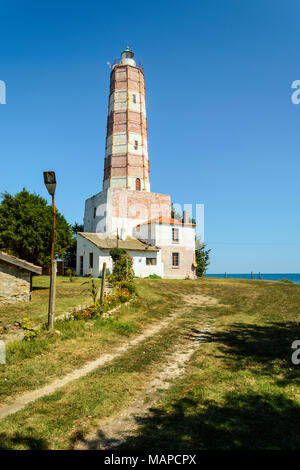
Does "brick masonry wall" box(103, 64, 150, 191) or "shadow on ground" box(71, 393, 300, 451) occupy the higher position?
"brick masonry wall" box(103, 64, 150, 191)

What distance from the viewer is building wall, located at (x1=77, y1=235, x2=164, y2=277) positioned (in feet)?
102

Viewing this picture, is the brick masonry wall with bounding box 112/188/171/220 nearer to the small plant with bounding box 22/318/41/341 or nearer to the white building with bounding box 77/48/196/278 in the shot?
the white building with bounding box 77/48/196/278

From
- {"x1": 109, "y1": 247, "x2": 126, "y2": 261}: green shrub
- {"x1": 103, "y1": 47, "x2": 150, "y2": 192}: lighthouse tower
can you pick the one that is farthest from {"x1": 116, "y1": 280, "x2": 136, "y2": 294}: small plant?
{"x1": 103, "y1": 47, "x2": 150, "y2": 192}: lighthouse tower

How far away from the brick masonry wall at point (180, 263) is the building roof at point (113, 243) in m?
1.88

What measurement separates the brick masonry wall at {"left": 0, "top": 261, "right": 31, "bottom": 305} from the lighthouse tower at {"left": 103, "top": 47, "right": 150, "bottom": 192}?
24.3 m

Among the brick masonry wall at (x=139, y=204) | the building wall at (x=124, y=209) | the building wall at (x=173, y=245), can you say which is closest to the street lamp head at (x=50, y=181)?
the building wall at (x=173, y=245)

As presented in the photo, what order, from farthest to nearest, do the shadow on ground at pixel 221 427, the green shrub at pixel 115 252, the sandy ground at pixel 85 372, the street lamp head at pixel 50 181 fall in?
the green shrub at pixel 115 252 < the street lamp head at pixel 50 181 < the sandy ground at pixel 85 372 < the shadow on ground at pixel 221 427

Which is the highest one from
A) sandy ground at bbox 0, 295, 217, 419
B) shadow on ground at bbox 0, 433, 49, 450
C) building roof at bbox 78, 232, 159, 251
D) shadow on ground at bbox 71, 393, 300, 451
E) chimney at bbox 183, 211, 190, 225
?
chimney at bbox 183, 211, 190, 225

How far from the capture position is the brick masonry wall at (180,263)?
35.2 meters

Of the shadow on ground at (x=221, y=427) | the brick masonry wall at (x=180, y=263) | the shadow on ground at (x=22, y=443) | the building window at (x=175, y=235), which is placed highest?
the building window at (x=175, y=235)

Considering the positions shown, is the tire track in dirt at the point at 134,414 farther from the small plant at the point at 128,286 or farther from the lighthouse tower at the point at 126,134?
the lighthouse tower at the point at 126,134

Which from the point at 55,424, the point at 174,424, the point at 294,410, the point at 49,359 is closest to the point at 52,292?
the point at 49,359

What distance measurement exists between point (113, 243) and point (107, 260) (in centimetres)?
252

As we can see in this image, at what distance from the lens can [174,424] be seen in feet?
15.4
